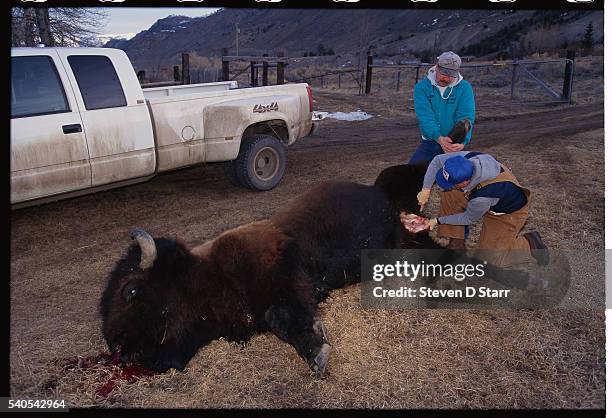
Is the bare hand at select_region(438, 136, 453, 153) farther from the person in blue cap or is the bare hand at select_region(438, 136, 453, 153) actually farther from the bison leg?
the bison leg

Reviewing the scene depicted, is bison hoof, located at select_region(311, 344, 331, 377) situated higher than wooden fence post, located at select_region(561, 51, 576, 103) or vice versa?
wooden fence post, located at select_region(561, 51, 576, 103)

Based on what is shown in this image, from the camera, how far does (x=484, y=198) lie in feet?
13.7

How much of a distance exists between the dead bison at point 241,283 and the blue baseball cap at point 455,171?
0.71 m

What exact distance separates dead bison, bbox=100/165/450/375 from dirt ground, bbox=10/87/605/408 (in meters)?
0.22

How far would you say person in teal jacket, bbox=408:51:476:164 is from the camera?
201 inches

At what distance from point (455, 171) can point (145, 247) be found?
90.0 inches

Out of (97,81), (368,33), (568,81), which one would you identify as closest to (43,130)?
(97,81)

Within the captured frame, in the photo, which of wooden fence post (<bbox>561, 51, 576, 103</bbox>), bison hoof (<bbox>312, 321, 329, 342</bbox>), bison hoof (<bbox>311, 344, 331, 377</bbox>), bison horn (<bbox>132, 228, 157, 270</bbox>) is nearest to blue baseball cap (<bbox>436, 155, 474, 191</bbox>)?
bison hoof (<bbox>312, 321, 329, 342</bbox>)

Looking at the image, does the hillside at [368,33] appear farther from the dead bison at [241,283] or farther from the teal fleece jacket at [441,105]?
the dead bison at [241,283]

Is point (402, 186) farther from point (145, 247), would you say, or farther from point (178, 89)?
point (178, 89)

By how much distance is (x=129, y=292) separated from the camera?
344 centimetres

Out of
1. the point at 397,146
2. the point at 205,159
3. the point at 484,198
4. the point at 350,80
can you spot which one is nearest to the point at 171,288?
the point at 484,198

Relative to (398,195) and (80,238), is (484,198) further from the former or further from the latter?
(80,238)

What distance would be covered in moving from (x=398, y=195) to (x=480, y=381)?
173 centimetres
